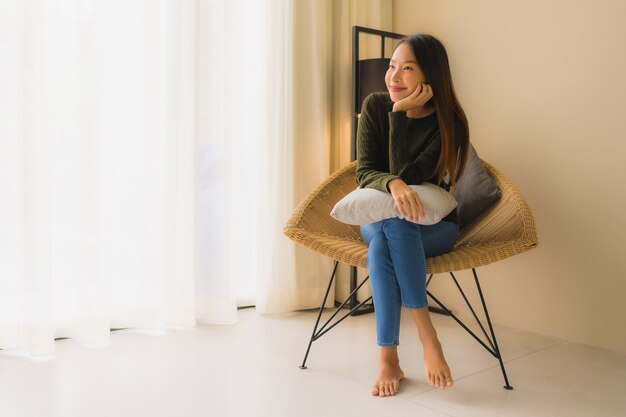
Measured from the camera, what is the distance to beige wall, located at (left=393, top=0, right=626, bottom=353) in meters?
2.16

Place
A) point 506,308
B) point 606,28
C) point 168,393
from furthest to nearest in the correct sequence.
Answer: point 506,308, point 606,28, point 168,393

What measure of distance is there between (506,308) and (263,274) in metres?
1.06

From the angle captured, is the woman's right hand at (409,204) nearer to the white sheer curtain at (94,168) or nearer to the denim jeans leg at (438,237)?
the denim jeans leg at (438,237)

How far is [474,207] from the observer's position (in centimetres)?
209

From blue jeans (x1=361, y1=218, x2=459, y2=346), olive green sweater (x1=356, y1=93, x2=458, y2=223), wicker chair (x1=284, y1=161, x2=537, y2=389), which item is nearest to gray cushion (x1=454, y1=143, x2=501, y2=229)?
wicker chair (x1=284, y1=161, x2=537, y2=389)

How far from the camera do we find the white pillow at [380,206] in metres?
1.73

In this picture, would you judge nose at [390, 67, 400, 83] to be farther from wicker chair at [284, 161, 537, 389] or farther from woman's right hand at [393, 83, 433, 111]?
wicker chair at [284, 161, 537, 389]

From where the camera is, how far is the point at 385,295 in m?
1.69

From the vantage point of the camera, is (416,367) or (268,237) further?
(268,237)

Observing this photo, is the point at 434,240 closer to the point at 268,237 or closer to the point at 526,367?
the point at 526,367

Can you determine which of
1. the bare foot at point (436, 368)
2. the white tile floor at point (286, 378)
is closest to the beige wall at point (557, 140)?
the white tile floor at point (286, 378)

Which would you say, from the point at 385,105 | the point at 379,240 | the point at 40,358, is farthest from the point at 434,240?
the point at 40,358

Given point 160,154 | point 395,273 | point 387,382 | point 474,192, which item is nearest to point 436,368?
point 387,382

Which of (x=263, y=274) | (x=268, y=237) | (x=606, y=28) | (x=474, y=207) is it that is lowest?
(x=263, y=274)
